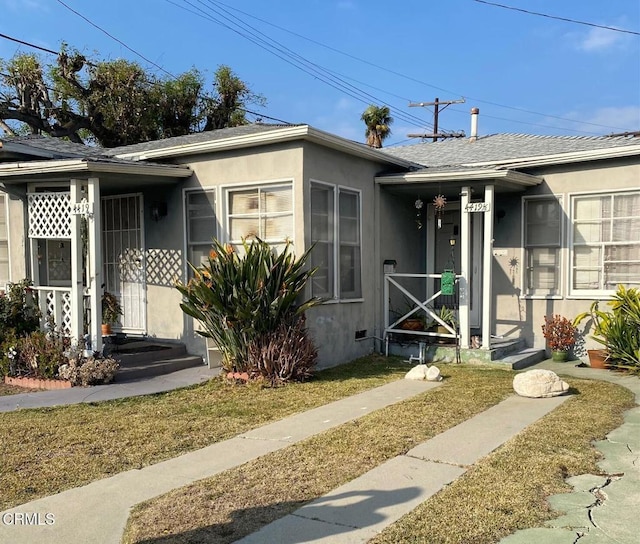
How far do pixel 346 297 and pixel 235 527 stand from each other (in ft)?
20.6

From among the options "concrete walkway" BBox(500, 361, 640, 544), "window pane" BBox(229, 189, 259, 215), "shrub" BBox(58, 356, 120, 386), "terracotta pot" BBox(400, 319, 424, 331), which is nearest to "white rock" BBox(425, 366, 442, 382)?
"terracotta pot" BBox(400, 319, 424, 331)

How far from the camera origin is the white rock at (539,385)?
23.6 ft

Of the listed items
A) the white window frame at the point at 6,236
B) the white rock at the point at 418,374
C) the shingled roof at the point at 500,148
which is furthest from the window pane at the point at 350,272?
the white window frame at the point at 6,236

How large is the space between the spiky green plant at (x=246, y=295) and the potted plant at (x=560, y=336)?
424 centimetres

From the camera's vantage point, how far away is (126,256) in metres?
10.7

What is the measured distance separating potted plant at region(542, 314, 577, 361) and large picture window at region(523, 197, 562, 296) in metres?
0.57

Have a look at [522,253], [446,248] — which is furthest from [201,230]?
[522,253]

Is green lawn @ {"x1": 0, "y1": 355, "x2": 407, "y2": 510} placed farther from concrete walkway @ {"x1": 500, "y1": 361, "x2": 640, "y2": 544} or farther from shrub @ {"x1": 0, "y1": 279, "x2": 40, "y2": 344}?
concrete walkway @ {"x1": 500, "y1": 361, "x2": 640, "y2": 544}

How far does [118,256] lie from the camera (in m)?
10.8

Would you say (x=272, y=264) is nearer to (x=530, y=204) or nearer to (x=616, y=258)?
(x=530, y=204)

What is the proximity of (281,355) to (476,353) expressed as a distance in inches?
130

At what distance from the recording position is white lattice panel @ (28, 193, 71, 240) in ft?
28.6

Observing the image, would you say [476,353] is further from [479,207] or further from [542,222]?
[542,222]

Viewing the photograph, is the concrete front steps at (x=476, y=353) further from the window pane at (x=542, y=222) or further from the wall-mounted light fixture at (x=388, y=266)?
the window pane at (x=542, y=222)
